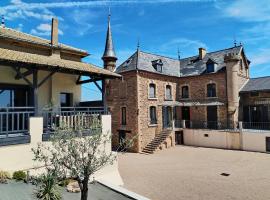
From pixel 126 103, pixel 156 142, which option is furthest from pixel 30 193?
pixel 126 103

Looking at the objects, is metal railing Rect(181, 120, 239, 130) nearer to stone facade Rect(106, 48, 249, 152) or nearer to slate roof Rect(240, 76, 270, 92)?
stone facade Rect(106, 48, 249, 152)

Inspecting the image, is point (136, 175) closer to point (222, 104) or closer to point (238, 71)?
point (222, 104)

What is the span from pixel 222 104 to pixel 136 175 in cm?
1360

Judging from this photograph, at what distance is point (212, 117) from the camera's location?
25.8m

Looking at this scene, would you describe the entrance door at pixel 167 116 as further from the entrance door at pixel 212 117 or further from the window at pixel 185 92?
the entrance door at pixel 212 117

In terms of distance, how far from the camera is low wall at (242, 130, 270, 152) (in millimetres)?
21219

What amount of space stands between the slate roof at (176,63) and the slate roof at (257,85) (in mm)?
3397

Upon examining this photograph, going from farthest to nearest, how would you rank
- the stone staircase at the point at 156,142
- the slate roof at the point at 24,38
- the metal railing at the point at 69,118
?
1. the stone staircase at the point at 156,142
2. the slate roof at the point at 24,38
3. the metal railing at the point at 69,118

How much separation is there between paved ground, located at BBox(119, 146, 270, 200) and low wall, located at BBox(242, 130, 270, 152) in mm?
994

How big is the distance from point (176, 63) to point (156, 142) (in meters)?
11.5

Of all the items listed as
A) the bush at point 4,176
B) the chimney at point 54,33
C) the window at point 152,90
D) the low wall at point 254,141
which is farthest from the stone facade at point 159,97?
the bush at point 4,176

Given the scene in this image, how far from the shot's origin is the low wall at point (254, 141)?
21.2 metres

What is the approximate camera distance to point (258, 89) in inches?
Result: 941

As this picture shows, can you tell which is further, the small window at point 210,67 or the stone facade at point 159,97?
the small window at point 210,67
